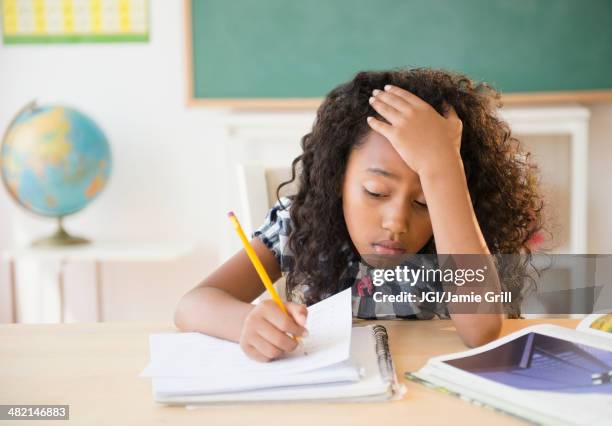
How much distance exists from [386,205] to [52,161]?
1692 millimetres

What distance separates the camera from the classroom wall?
8.48 feet

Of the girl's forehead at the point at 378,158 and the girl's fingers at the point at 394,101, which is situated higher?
the girl's fingers at the point at 394,101

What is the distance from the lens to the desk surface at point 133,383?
0.58m

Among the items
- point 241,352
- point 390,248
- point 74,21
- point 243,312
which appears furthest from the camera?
point 74,21

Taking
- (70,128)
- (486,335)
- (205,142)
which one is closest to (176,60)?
(205,142)

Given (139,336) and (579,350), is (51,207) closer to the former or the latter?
(139,336)

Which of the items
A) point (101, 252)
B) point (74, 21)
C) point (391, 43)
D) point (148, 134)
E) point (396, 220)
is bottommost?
point (101, 252)

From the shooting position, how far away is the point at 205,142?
260 cm

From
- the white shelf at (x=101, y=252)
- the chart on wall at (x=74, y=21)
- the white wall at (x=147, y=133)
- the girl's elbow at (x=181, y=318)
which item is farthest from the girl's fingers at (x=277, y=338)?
the chart on wall at (x=74, y=21)

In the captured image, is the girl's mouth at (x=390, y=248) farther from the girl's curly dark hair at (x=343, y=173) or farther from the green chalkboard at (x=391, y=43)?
the green chalkboard at (x=391, y=43)

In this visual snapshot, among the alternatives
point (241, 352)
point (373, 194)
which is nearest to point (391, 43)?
point (373, 194)

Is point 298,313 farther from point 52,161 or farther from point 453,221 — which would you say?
point 52,161

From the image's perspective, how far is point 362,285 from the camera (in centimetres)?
113

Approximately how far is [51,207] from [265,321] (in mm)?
1859
